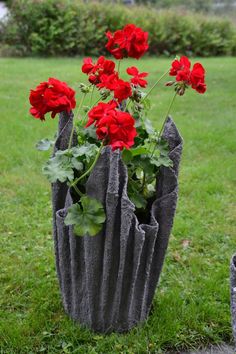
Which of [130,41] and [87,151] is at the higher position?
[130,41]

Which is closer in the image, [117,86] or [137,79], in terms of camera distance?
[117,86]

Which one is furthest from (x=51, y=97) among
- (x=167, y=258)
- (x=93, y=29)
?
(x=93, y=29)

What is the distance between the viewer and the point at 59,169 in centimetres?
202

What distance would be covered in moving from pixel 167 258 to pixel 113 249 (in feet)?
3.42

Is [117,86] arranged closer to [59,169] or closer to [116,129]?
[116,129]

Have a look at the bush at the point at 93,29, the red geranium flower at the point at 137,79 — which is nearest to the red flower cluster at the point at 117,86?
the red geranium flower at the point at 137,79

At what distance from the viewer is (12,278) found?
281cm

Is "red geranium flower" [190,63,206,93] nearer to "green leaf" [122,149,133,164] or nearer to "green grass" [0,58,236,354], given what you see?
"green leaf" [122,149,133,164]

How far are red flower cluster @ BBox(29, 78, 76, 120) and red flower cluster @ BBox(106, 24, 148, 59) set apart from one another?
317mm

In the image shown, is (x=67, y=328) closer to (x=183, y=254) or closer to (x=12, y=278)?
(x=12, y=278)

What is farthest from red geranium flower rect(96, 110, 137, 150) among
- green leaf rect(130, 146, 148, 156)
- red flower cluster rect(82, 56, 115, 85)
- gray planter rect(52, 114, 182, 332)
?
red flower cluster rect(82, 56, 115, 85)

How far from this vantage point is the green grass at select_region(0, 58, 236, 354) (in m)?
2.36

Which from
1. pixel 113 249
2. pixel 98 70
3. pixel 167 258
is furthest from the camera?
pixel 167 258

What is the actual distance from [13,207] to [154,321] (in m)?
1.62
